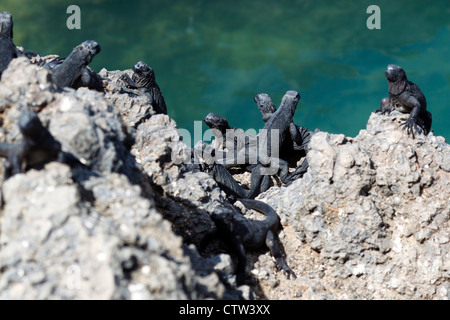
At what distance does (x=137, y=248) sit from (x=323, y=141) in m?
3.03

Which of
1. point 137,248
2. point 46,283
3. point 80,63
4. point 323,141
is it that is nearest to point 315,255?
point 323,141

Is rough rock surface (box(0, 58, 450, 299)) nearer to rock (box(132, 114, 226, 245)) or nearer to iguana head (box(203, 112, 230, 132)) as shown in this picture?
rock (box(132, 114, 226, 245))

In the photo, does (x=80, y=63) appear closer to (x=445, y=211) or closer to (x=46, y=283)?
(x=46, y=283)

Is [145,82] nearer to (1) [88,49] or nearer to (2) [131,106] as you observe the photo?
(1) [88,49]

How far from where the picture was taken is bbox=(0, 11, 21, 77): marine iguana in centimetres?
710

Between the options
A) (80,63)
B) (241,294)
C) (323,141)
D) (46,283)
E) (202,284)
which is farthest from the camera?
(80,63)

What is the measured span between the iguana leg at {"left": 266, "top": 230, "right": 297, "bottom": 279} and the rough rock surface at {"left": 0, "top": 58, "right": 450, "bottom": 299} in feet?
0.23

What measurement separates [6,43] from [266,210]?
4.32 m

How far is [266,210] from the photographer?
19.9ft

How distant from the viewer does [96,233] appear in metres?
3.43

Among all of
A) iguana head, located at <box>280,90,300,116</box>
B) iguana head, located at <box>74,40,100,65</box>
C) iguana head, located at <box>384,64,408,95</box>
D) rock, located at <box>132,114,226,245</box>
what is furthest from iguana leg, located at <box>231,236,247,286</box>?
iguana head, located at <box>280,90,300,116</box>

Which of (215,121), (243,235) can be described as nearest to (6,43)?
(215,121)

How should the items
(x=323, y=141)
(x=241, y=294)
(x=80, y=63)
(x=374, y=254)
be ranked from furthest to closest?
(x=80, y=63)
(x=323, y=141)
(x=374, y=254)
(x=241, y=294)

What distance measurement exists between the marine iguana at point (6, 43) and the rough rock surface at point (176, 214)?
134 centimetres
